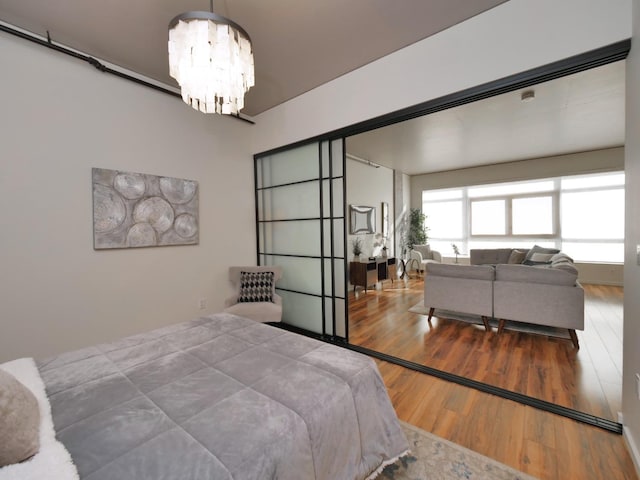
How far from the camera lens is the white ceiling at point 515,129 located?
123 inches

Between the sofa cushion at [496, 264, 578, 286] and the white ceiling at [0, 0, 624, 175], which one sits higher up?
the white ceiling at [0, 0, 624, 175]

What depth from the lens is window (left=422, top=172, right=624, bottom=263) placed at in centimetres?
554

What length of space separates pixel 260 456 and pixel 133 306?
7.87 ft

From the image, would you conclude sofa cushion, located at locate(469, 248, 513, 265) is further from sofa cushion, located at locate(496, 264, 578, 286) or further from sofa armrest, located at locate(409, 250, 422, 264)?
sofa cushion, located at locate(496, 264, 578, 286)

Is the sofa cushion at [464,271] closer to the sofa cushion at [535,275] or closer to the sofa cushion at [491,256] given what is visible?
the sofa cushion at [535,275]

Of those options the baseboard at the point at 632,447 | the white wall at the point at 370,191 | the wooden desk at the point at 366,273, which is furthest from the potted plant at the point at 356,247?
the baseboard at the point at 632,447

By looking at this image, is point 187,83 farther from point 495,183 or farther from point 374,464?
point 495,183

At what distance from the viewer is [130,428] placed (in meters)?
0.93

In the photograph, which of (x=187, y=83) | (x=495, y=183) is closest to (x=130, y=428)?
(x=187, y=83)

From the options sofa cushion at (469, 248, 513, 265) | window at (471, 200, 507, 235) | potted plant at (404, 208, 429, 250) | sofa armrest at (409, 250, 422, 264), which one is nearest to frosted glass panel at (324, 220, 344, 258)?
sofa cushion at (469, 248, 513, 265)

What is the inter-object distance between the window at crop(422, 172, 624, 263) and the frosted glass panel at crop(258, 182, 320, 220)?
5240mm

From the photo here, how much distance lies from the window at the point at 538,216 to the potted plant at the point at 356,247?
3.00 m

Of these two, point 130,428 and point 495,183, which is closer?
point 130,428

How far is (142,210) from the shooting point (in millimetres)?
2684
